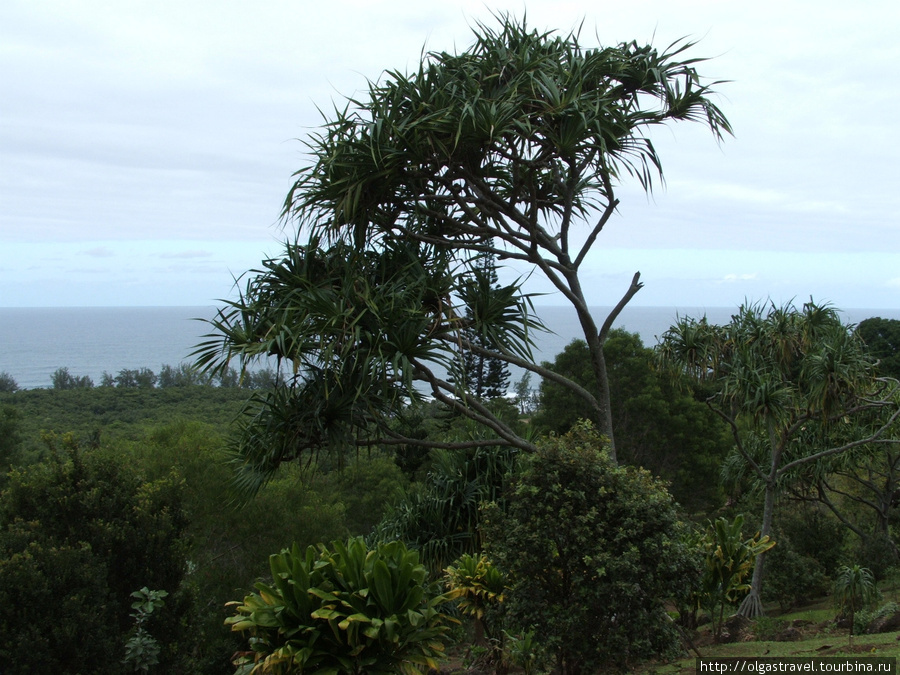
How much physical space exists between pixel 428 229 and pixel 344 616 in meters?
3.76

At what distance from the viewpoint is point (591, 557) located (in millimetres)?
4539

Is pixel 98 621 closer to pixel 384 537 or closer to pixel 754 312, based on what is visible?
pixel 384 537

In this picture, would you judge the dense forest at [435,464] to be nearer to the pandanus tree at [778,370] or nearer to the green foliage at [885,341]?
the pandanus tree at [778,370]

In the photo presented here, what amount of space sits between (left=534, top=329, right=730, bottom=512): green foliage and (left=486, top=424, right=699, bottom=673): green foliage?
17770 mm

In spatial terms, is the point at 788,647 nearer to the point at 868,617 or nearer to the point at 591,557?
the point at 868,617

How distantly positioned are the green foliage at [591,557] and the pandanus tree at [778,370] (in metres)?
5.52

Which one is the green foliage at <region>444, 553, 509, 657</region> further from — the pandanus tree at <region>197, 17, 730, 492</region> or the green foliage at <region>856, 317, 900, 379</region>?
the green foliage at <region>856, 317, 900, 379</region>

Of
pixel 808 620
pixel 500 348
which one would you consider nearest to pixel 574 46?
pixel 500 348

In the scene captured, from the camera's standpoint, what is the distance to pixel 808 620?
9.96 m

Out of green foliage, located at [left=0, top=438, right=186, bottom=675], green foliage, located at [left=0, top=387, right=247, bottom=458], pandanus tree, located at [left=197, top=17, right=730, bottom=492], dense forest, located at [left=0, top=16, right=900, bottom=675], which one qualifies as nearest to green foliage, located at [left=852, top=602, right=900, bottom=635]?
dense forest, located at [left=0, top=16, right=900, bottom=675]

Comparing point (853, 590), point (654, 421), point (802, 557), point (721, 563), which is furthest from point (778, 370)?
point (654, 421)

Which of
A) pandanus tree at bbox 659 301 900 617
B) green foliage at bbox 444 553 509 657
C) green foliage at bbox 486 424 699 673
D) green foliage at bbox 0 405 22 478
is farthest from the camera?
green foliage at bbox 0 405 22 478

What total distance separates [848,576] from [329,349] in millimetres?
6566

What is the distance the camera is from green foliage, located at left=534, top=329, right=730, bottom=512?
22.6 metres
